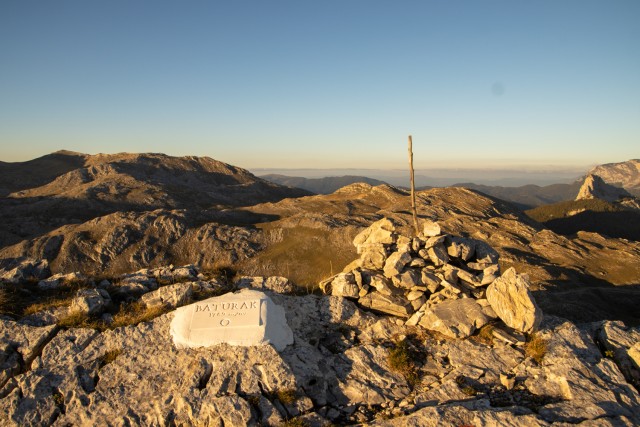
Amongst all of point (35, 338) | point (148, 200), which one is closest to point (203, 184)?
point (148, 200)

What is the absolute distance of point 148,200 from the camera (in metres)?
112

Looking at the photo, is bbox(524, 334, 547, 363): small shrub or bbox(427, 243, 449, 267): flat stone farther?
bbox(427, 243, 449, 267): flat stone

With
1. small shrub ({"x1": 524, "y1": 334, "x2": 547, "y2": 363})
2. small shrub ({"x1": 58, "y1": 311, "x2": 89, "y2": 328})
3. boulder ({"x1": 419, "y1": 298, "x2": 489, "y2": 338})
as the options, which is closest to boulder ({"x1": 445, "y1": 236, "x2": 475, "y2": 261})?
boulder ({"x1": 419, "y1": 298, "x2": 489, "y2": 338})

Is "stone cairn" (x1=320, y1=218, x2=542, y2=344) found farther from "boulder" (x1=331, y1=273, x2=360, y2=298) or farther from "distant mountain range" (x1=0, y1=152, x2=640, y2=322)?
"distant mountain range" (x1=0, y1=152, x2=640, y2=322)

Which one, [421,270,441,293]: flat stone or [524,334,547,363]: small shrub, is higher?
[421,270,441,293]: flat stone

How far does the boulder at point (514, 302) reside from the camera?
13867mm

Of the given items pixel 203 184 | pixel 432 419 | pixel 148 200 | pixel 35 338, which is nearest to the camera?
pixel 432 419

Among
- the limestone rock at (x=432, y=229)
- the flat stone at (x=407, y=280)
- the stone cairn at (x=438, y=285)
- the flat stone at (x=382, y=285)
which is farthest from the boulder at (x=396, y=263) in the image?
the limestone rock at (x=432, y=229)

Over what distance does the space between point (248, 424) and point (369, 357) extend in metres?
4.96

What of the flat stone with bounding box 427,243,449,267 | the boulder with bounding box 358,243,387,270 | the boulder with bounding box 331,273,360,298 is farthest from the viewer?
the boulder with bounding box 358,243,387,270

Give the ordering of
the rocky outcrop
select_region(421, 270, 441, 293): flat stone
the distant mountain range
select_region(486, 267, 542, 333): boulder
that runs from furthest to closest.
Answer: the distant mountain range → select_region(421, 270, 441, 293): flat stone → select_region(486, 267, 542, 333): boulder → the rocky outcrop

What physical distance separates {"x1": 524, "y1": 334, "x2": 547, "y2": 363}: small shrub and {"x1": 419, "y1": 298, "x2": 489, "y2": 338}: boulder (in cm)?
163

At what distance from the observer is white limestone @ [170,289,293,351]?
12.4 meters

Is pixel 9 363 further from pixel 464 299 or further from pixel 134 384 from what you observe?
pixel 464 299
